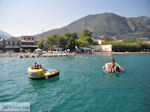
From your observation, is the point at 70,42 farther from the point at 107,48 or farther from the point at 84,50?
the point at 107,48

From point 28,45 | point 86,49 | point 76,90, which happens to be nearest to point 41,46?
point 28,45

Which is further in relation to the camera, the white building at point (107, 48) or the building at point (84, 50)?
the white building at point (107, 48)

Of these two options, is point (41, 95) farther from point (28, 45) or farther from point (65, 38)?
point (28, 45)

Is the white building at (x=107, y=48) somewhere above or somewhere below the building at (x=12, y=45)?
below

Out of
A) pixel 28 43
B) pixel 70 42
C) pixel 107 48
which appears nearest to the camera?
pixel 70 42

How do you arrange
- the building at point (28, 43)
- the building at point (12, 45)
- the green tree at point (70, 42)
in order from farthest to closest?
1. the building at point (28, 43)
2. the building at point (12, 45)
3. the green tree at point (70, 42)

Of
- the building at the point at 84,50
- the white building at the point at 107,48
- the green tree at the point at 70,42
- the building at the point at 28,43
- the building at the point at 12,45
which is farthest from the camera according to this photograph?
the white building at the point at 107,48

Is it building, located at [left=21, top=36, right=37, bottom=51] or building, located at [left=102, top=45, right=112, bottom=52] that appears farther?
building, located at [left=102, top=45, right=112, bottom=52]

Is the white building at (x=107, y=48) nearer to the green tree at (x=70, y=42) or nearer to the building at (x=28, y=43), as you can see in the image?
the green tree at (x=70, y=42)

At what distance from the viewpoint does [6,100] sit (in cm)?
822

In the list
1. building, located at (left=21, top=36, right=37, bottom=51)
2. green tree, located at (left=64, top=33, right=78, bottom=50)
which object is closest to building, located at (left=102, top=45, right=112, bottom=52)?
green tree, located at (left=64, top=33, right=78, bottom=50)

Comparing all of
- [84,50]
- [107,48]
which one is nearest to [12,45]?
[84,50]

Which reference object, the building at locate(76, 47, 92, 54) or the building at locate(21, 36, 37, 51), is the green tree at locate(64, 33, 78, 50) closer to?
the building at locate(76, 47, 92, 54)

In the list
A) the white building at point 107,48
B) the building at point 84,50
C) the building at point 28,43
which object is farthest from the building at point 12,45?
the white building at point 107,48
